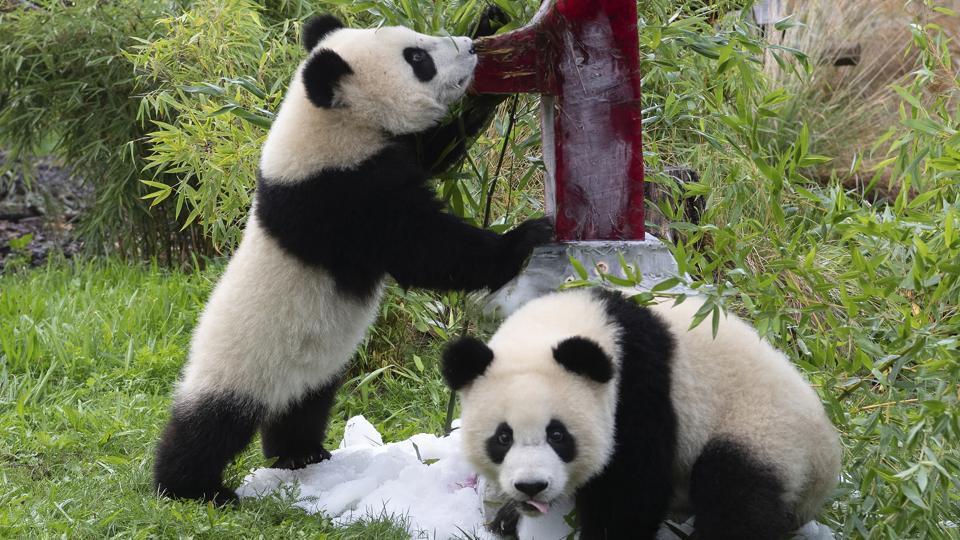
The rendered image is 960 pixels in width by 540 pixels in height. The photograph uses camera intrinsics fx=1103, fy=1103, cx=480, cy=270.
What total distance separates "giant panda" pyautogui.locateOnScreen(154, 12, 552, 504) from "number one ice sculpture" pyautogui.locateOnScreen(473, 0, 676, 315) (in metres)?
0.10

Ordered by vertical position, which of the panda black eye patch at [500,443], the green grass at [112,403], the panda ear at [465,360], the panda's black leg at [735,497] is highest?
the panda ear at [465,360]

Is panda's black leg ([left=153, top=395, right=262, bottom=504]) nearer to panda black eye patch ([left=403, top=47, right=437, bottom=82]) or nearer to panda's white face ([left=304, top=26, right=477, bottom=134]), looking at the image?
panda's white face ([left=304, top=26, right=477, bottom=134])

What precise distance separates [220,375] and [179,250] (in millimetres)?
3429

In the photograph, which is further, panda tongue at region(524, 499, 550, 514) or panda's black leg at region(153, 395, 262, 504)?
panda's black leg at region(153, 395, 262, 504)

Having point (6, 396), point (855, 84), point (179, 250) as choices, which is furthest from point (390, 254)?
A: point (855, 84)

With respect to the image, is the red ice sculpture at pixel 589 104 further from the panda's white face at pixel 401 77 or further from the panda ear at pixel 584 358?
the panda ear at pixel 584 358

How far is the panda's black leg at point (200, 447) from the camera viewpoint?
11.5 ft

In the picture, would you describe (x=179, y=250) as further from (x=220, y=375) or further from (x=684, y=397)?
(x=684, y=397)

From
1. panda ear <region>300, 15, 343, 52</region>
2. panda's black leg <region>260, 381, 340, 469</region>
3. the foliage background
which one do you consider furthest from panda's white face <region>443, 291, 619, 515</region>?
panda ear <region>300, 15, 343, 52</region>

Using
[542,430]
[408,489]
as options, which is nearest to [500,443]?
[542,430]

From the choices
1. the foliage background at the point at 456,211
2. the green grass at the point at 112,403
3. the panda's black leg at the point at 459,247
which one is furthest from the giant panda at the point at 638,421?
the green grass at the point at 112,403

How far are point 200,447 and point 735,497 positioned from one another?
1.69 m

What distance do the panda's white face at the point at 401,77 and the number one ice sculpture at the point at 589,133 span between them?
192 mm

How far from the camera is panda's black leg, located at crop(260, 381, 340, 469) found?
3.84 metres
